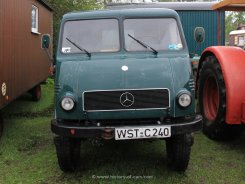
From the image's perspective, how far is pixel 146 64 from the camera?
182 inches

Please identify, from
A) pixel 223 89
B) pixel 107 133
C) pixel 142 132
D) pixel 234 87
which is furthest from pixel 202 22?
pixel 107 133

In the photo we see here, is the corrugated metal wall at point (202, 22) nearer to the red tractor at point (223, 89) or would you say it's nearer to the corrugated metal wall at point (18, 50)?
the corrugated metal wall at point (18, 50)

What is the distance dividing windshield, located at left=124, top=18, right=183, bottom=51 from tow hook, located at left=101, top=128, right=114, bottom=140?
1.25 m

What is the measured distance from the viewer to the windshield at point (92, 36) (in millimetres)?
5051

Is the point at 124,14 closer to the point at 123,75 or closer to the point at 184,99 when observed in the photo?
the point at 123,75

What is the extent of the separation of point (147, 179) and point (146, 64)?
1375 millimetres

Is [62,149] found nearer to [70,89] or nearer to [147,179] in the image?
[70,89]

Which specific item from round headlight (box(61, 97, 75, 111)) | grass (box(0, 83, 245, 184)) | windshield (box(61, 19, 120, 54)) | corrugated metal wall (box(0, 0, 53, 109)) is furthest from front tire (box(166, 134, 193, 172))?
corrugated metal wall (box(0, 0, 53, 109))

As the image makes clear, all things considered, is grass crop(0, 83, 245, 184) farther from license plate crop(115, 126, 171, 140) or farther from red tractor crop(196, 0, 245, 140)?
license plate crop(115, 126, 171, 140)

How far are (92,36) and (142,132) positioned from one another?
158cm

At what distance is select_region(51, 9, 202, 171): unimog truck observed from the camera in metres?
4.30

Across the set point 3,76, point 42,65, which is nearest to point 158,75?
point 3,76

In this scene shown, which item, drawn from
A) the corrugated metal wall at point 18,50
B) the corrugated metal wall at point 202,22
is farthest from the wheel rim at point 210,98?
the corrugated metal wall at point 202,22

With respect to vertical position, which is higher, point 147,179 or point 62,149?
point 62,149
